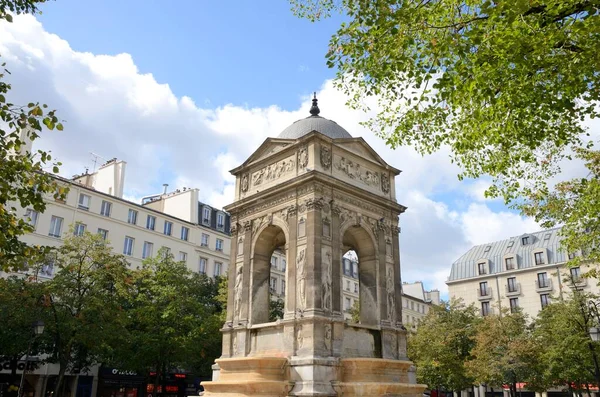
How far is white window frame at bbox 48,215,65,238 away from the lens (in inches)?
1455

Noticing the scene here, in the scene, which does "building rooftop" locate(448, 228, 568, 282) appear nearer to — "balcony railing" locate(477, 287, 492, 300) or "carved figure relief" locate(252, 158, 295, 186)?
"balcony railing" locate(477, 287, 492, 300)

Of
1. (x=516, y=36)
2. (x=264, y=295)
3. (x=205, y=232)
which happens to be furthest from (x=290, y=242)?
(x=205, y=232)

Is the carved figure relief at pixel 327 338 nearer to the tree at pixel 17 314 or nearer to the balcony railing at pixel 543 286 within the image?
the tree at pixel 17 314

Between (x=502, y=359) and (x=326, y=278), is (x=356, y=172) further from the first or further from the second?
(x=502, y=359)

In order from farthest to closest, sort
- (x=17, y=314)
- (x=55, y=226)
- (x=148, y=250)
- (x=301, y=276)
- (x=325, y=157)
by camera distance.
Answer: (x=148, y=250), (x=55, y=226), (x=17, y=314), (x=325, y=157), (x=301, y=276)

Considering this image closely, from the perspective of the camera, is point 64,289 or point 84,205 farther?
point 84,205

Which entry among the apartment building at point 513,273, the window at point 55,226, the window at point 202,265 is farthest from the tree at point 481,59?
the apartment building at point 513,273

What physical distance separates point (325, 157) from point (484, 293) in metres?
48.1

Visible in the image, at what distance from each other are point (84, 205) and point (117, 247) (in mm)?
4114

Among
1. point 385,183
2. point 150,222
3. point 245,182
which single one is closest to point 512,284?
point 150,222

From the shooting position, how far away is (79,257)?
26.4m

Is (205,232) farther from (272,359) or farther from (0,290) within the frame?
(272,359)

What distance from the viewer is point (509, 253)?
5884 centimetres

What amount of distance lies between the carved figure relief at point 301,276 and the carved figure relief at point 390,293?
10.7 feet
